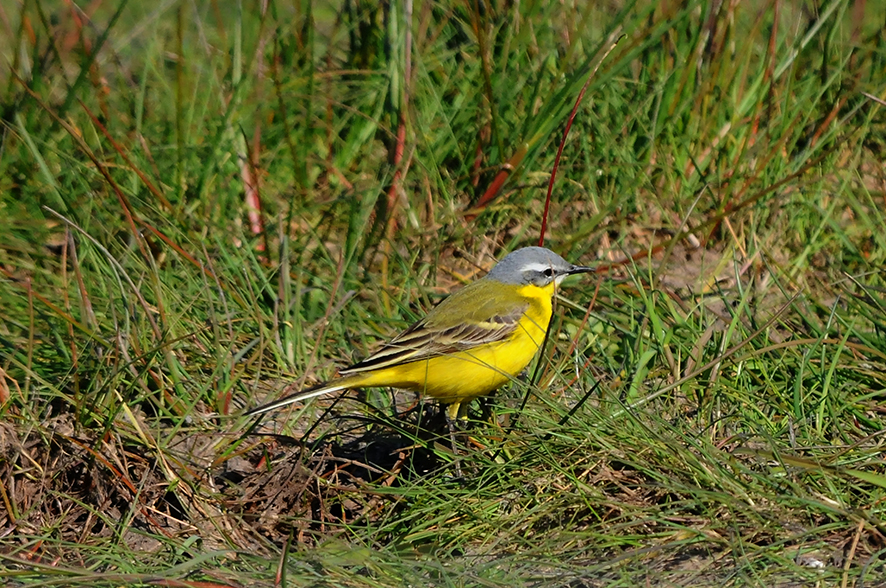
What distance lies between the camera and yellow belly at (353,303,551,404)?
4613 mm

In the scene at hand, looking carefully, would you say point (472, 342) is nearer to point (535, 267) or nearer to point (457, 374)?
point (457, 374)

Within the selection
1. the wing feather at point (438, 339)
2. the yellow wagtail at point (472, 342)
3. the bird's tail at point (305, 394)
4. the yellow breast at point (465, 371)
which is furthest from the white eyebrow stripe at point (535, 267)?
the bird's tail at point (305, 394)

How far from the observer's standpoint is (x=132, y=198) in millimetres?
5746

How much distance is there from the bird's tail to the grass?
0.42ft

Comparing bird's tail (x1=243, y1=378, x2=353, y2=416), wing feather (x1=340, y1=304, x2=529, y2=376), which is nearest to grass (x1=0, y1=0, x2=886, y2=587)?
bird's tail (x1=243, y1=378, x2=353, y2=416)

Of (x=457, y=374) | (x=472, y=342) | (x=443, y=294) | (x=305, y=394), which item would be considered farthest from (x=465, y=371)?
(x=443, y=294)

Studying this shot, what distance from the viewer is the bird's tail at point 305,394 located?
14.4ft

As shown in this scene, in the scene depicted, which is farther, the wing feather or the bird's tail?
the wing feather

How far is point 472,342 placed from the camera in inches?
190

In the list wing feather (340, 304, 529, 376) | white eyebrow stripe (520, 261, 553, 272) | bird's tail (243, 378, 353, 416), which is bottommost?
bird's tail (243, 378, 353, 416)

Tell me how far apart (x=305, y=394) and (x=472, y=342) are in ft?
2.68

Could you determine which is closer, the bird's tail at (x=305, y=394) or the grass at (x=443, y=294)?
the grass at (x=443, y=294)

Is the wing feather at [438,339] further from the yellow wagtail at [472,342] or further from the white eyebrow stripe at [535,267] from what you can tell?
the white eyebrow stripe at [535,267]

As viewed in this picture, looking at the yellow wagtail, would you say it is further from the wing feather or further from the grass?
the grass
